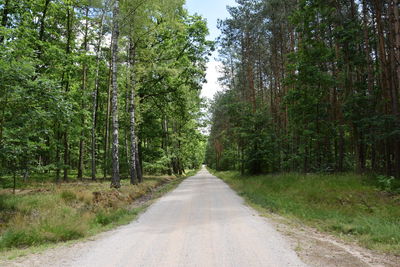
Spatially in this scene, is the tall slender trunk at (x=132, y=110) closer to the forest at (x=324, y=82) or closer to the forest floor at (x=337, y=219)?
the forest floor at (x=337, y=219)

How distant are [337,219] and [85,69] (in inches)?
853

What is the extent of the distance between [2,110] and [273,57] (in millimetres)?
20518

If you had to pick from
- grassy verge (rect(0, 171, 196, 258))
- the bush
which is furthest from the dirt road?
the bush

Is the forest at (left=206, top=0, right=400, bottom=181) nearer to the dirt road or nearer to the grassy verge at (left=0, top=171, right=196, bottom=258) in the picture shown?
the dirt road

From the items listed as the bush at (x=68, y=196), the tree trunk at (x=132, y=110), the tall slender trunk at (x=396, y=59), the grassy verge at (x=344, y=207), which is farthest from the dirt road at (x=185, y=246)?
the tree trunk at (x=132, y=110)

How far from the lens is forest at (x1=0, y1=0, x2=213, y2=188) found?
9.07 meters

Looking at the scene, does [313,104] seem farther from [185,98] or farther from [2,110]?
[2,110]

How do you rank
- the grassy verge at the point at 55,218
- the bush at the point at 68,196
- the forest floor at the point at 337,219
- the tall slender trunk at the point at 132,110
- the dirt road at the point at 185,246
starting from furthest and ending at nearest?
1. the tall slender trunk at the point at 132,110
2. the bush at the point at 68,196
3. the grassy verge at the point at 55,218
4. the forest floor at the point at 337,219
5. the dirt road at the point at 185,246

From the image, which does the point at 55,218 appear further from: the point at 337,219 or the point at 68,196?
the point at 337,219

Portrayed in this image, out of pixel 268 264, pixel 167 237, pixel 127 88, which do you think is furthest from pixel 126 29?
pixel 268 264

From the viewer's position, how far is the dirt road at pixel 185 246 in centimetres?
444

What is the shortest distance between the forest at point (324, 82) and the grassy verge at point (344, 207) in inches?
79.8

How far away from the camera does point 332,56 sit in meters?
15.3

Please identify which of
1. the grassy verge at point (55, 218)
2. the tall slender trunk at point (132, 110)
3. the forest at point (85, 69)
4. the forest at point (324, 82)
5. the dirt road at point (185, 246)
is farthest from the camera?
the tall slender trunk at point (132, 110)
